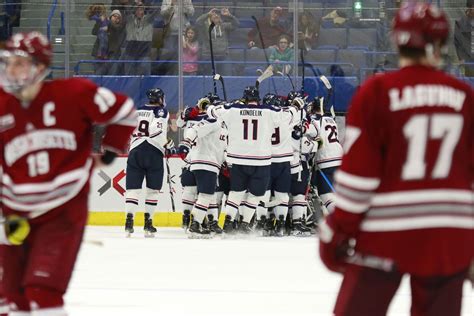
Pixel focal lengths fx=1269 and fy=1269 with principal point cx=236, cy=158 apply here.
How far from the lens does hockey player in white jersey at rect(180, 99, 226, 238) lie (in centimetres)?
1326

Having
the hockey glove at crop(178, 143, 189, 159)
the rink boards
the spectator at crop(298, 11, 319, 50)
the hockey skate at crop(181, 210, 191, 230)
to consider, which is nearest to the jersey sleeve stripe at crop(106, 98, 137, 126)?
the hockey glove at crop(178, 143, 189, 159)

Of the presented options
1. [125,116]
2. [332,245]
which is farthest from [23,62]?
[332,245]

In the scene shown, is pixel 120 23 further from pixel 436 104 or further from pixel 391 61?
pixel 436 104

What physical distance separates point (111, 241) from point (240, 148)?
5.59ft

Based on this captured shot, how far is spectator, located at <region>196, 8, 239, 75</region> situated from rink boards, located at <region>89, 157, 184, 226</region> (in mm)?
1431

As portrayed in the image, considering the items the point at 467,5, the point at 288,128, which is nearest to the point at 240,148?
the point at 288,128

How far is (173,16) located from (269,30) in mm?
1194

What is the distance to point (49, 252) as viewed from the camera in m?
4.47

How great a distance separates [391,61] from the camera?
1527cm

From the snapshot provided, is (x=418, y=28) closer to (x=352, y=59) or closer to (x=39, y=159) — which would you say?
(x=39, y=159)

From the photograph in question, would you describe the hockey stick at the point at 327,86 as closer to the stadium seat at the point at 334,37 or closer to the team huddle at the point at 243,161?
the stadium seat at the point at 334,37

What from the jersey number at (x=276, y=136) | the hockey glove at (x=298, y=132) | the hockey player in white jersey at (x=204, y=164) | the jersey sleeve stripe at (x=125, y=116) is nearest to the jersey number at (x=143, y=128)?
the hockey player in white jersey at (x=204, y=164)

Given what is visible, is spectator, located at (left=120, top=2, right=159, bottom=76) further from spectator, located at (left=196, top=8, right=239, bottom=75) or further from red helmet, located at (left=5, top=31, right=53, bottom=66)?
red helmet, located at (left=5, top=31, right=53, bottom=66)

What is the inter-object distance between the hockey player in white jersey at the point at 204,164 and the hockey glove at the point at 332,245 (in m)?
9.62
